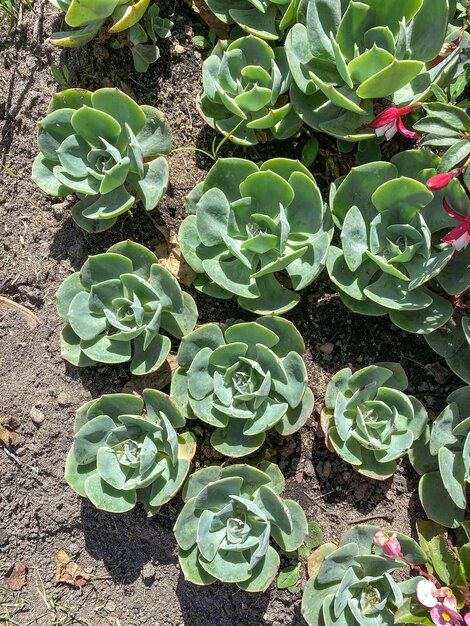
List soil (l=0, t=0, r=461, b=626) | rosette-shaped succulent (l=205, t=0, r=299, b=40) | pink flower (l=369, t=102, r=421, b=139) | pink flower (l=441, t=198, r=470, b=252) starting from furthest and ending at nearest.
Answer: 1. soil (l=0, t=0, r=461, b=626)
2. rosette-shaped succulent (l=205, t=0, r=299, b=40)
3. pink flower (l=369, t=102, r=421, b=139)
4. pink flower (l=441, t=198, r=470, b=252)

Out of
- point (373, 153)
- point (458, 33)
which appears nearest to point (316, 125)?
point (373, 153)

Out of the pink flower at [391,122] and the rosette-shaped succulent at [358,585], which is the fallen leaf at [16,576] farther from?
the pink flower at [391,122]

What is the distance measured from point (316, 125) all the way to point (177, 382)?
3.27ft

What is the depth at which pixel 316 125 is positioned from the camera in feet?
6.73

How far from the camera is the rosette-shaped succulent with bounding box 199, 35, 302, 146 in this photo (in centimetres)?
200

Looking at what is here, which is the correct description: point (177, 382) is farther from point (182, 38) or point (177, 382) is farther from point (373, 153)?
point (182, 38)

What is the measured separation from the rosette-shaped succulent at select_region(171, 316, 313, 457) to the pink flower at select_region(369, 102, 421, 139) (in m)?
0.69

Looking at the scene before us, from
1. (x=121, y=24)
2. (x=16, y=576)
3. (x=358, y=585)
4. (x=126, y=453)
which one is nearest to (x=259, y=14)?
(x=121, y=24)

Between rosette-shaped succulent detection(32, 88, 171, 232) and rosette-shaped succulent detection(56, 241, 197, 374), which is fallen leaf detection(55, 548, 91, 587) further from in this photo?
rosette-shaped succulent detection(32, 88, 171, 232)

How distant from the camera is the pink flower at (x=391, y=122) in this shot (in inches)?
75.7

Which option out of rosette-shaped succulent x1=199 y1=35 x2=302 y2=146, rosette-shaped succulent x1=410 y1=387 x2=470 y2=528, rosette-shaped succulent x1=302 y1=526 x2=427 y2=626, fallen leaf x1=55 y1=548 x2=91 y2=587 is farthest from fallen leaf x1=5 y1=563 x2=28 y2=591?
rosette-shaped succulent x1=199 y1=35 x2=302 y2=146

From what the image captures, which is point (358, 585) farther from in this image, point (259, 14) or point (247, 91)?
point (259, 14)

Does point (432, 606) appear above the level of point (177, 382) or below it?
below

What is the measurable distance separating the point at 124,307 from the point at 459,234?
1.10 metres
